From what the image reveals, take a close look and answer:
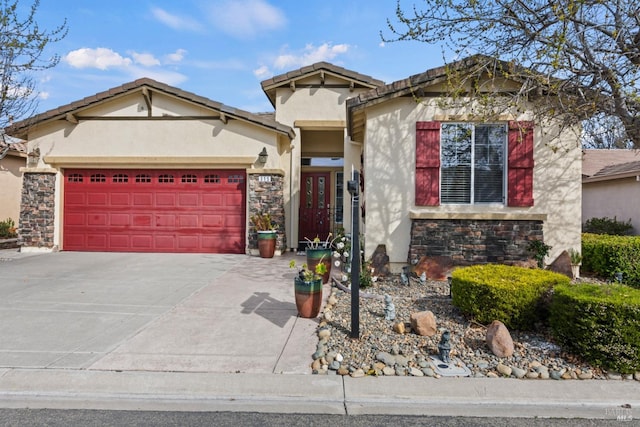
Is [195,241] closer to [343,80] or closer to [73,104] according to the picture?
[73,104]

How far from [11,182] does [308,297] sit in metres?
13.9

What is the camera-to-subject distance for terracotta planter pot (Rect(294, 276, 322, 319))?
4.93m

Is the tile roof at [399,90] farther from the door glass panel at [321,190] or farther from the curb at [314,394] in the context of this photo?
the curb at [314,394]

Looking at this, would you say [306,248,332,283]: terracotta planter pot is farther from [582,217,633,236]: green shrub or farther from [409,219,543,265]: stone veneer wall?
[582,217,633,236]: green shrub

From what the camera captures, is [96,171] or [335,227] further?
[335,227]

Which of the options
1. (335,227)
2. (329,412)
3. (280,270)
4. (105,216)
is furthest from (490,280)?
(105,216)

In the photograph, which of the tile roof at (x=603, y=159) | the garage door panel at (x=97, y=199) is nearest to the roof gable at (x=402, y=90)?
the garage door panel at (x=97, y=199)

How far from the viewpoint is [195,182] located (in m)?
10.6

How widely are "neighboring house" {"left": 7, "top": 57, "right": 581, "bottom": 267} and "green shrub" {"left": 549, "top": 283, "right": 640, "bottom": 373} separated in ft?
11.9

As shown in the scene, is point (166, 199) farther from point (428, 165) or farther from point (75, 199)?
point (428, 165)

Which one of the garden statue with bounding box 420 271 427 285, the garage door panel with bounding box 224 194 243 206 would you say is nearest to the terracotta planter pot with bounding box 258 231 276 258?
the garage door panel with bounding box 224 194 243 206

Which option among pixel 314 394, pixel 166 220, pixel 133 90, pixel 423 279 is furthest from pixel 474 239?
pixel 133 90

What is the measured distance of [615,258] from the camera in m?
7.37

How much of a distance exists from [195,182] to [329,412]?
8.70m
